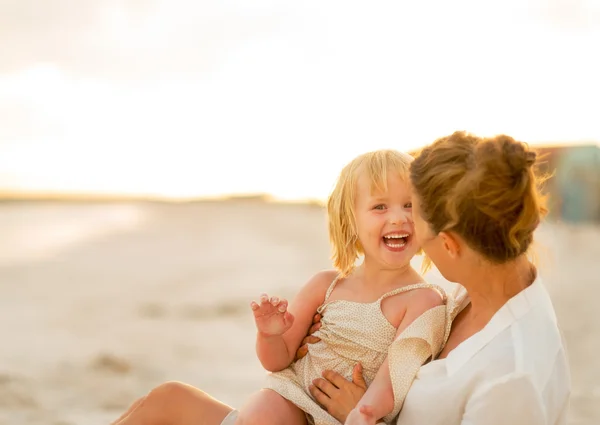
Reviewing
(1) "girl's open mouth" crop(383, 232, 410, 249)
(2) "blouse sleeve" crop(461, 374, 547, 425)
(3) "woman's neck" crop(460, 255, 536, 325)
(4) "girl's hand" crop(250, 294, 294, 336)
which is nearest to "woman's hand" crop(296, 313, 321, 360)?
(4) "girl's hand" crop(250, 294, 294, 336)

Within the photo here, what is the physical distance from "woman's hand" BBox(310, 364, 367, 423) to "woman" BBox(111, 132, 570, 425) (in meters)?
0.21

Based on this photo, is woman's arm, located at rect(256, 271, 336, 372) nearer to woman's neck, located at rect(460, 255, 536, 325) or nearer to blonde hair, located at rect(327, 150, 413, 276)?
blonde hair, located at rect(327, 150, 413, 276)

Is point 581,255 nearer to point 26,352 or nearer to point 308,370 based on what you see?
point 26,352

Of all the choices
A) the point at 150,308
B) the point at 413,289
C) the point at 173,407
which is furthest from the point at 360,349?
the point at 150,308

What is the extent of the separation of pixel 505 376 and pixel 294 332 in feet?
3.13

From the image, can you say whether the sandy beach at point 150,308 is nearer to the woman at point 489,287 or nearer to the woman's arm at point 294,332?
the woman at point 489,287

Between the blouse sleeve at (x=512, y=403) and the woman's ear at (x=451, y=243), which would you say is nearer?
the blouse sleeve at (x=512, y=403)

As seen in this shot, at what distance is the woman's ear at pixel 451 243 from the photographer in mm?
2336

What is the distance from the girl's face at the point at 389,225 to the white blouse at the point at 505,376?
51cm

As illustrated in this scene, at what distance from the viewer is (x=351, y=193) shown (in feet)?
9.50

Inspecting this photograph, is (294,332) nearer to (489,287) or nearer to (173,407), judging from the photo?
(173,407)

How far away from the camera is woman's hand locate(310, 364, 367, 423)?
2.60m

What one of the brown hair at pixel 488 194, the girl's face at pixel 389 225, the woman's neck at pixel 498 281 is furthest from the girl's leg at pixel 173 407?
the brown hair at pixel 488 194

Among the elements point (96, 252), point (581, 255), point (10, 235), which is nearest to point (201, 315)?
point (581, 255)
